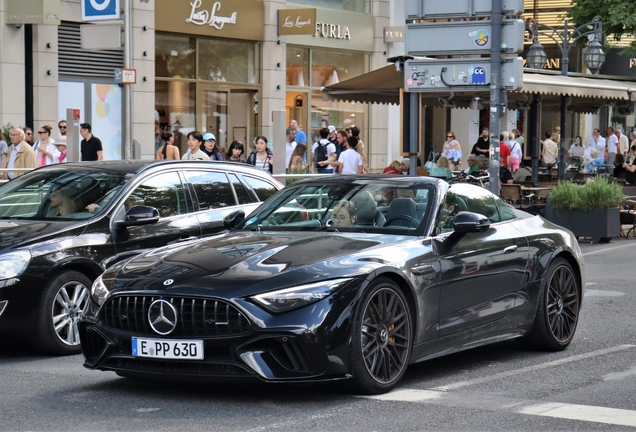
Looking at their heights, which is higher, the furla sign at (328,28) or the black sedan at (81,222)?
the furla sign at (328,28)

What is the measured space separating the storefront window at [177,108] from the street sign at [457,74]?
10.3m

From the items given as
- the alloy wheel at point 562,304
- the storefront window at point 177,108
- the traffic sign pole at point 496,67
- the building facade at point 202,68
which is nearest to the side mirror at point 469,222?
the alloy wheel at point 562,304

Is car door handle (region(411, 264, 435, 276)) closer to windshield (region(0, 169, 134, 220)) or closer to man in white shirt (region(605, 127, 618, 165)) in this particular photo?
windshield (region(0, 169, 134, 220))

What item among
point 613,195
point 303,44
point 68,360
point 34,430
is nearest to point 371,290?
point 34,430

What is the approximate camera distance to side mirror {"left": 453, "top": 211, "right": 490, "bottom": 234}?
7469mm

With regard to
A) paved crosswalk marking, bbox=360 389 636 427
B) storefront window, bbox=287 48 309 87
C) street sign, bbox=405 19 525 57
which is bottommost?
paved crosswalk marking, bbox=360 389 636 427

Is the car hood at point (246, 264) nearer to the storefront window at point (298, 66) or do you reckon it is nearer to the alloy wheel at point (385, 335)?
the alloy wheel at point (385, 335)

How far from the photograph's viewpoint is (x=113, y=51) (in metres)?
26.7

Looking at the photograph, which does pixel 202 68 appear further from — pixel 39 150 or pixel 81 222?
pixel 81 222

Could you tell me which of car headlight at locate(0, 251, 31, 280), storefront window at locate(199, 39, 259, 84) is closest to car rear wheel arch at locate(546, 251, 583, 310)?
car headlight at locate(0, 251, 31, 280)

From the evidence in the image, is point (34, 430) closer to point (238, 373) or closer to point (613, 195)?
point (238, 373)

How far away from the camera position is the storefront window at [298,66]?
3175 cm

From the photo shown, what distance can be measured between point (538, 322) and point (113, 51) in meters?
20.0

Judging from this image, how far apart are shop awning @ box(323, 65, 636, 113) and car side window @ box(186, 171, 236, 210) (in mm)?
11210
